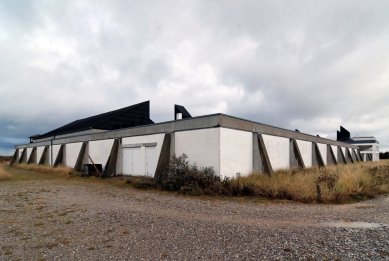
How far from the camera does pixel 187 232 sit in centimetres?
575

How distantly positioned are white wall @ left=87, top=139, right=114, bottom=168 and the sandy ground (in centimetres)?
1063

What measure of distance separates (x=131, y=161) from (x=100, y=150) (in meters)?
4.68

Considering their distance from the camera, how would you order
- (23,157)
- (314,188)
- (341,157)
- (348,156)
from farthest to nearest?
(23,157)
(348,156)
(341,157)
(314,188)

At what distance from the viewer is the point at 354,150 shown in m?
40.3

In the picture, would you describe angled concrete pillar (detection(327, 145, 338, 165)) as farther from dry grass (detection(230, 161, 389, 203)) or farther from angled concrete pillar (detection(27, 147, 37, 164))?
angled concrete pillar (detection(27, 147, 37, 164))

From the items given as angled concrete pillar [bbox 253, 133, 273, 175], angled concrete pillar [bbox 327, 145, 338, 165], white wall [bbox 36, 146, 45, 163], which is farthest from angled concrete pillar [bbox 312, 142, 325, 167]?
white wall [bbox 36, 146, 45, 163]

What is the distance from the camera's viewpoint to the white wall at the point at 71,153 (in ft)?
79.8

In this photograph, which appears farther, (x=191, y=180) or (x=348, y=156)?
(x=348, y=156)

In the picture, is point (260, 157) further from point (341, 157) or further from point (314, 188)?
point (341, 157)

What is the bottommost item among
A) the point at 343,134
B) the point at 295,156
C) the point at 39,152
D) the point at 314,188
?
the point at 314,188

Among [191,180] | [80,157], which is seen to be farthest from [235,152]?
[80,157]

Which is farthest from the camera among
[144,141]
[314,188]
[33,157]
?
[33,157]

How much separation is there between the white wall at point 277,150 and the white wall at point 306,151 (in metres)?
2.88

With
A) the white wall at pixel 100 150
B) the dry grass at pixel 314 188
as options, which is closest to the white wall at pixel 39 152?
the white wall at pixel 100 150
